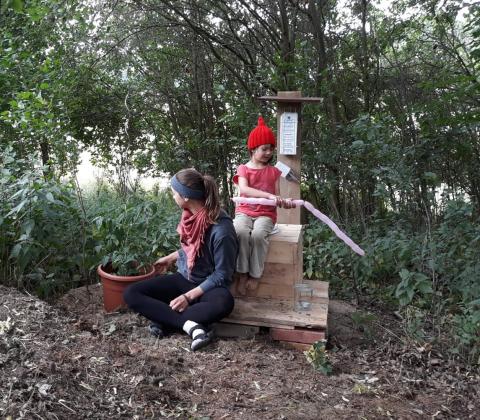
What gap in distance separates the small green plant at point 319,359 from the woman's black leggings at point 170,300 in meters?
0.60

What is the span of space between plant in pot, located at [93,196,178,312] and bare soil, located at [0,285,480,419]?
253 mm

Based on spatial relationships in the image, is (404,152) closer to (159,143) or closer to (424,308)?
(424,308)

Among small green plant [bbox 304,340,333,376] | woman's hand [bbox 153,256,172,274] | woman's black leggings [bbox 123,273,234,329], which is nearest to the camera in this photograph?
small green plant [bbox 304,340,333,376]

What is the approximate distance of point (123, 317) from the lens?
346 centimetres

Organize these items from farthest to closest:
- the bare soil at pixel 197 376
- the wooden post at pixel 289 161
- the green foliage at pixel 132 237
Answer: the wooden post at pixel 289 161 < the green foliage at pixel 132 237 < the bare soil at pixel 197 376

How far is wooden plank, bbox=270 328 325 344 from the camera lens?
3.14 meters

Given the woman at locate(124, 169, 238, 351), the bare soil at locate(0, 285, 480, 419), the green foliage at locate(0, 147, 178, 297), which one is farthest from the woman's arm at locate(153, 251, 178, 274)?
the bare soil at locate(0, 285, 480, 419)

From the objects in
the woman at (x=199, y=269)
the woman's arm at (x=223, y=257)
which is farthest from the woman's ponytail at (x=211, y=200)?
the woman's arm at (x=223, y=257)

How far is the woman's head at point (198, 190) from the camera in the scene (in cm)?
316

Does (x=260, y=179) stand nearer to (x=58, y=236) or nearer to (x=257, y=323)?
(x=257, y=323)

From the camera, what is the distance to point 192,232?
3230 millimetres

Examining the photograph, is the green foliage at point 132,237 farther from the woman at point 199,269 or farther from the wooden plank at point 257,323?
the wooden plank at point 257,323

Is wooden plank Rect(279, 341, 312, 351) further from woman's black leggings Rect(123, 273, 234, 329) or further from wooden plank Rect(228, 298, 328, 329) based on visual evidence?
woman's black leggings Rect(123, 273, 234, 329)

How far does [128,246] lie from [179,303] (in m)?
0.85
